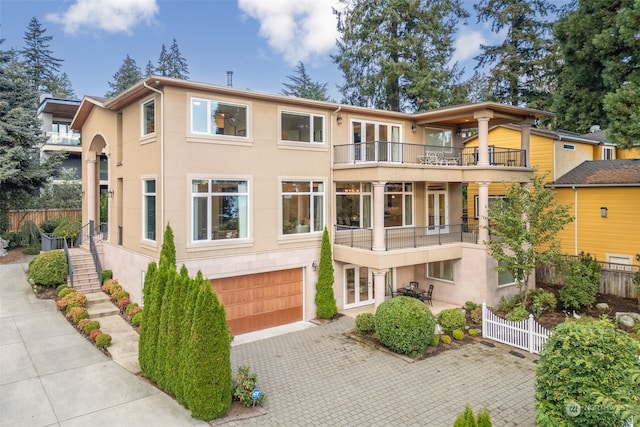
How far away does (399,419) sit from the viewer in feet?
25.8

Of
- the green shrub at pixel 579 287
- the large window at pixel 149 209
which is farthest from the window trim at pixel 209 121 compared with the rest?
the green shrub at pixel 579 287

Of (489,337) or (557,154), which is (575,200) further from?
(489,337)

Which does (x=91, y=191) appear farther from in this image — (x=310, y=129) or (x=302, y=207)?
(x=310, y=129)

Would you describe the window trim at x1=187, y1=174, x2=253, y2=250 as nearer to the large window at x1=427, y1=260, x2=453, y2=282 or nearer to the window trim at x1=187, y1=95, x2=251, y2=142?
the window trim at x1=187, y1=95, x2=251, y2=142

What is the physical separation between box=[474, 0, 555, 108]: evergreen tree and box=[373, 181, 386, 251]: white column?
21856 mm

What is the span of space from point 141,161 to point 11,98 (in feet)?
43.3

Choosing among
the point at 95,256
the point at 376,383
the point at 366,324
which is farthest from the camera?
the point at 95,256

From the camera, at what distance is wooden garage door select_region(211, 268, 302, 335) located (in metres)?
12.9

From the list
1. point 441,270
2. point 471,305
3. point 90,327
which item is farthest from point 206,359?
point 441,270

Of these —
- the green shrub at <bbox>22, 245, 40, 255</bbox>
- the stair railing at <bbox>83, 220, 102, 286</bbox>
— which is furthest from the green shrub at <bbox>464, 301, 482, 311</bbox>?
the green shrub at <bbox>22, 245, 40, 255</bbox>

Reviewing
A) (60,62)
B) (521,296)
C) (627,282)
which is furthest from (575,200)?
(60,62)

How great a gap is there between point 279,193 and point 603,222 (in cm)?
1590

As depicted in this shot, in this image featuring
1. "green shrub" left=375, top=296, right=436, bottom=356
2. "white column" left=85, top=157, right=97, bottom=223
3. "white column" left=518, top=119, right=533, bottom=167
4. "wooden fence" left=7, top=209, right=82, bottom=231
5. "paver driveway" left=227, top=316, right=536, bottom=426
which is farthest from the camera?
"wooden fence" left=7, top=209, right=82, bottom=231

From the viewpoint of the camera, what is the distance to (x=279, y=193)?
539 inches
